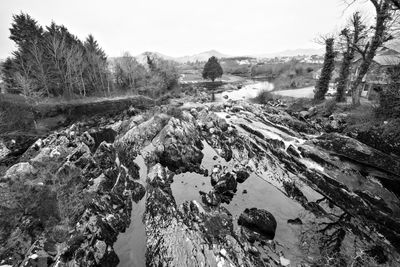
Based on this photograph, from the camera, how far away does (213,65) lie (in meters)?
66.6

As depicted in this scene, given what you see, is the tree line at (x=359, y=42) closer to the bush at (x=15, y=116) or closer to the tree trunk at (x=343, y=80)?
the tree trunk at (x=343, y=80)

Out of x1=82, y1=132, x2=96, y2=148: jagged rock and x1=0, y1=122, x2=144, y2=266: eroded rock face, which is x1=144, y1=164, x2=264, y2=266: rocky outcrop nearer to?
x1=0, y1=122, x2=144, y2=266: eroded rock face

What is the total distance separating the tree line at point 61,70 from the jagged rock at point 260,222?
2957 cm

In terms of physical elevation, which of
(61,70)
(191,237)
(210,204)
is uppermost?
(61,70)

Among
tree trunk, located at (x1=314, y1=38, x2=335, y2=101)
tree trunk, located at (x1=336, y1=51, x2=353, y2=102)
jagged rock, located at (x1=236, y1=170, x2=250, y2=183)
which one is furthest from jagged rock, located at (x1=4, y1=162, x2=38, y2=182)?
tree trunk, located at (x1=314, y1=38, x2=335, y2=101)

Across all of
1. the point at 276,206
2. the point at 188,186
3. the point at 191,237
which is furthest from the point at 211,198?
the point at 276,206

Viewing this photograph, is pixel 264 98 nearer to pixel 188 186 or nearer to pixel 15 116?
pixel 188 186

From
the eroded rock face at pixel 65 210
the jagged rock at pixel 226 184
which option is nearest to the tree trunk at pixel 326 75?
the jagged rock at pixel 226 184

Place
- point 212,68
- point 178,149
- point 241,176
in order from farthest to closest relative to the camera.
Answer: point 212,68, point 178,149, point 241,176

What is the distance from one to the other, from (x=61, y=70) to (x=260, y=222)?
40691 mm

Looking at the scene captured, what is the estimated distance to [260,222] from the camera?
7773 mm

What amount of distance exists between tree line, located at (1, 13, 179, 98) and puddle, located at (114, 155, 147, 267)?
81.2 feet

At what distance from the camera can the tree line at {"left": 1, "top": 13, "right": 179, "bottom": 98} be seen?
26862mm

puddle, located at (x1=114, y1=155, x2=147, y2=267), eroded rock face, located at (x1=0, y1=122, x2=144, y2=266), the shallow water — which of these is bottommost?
puddle, located at (x1=114, y1=155, x2=147, y2=267)
